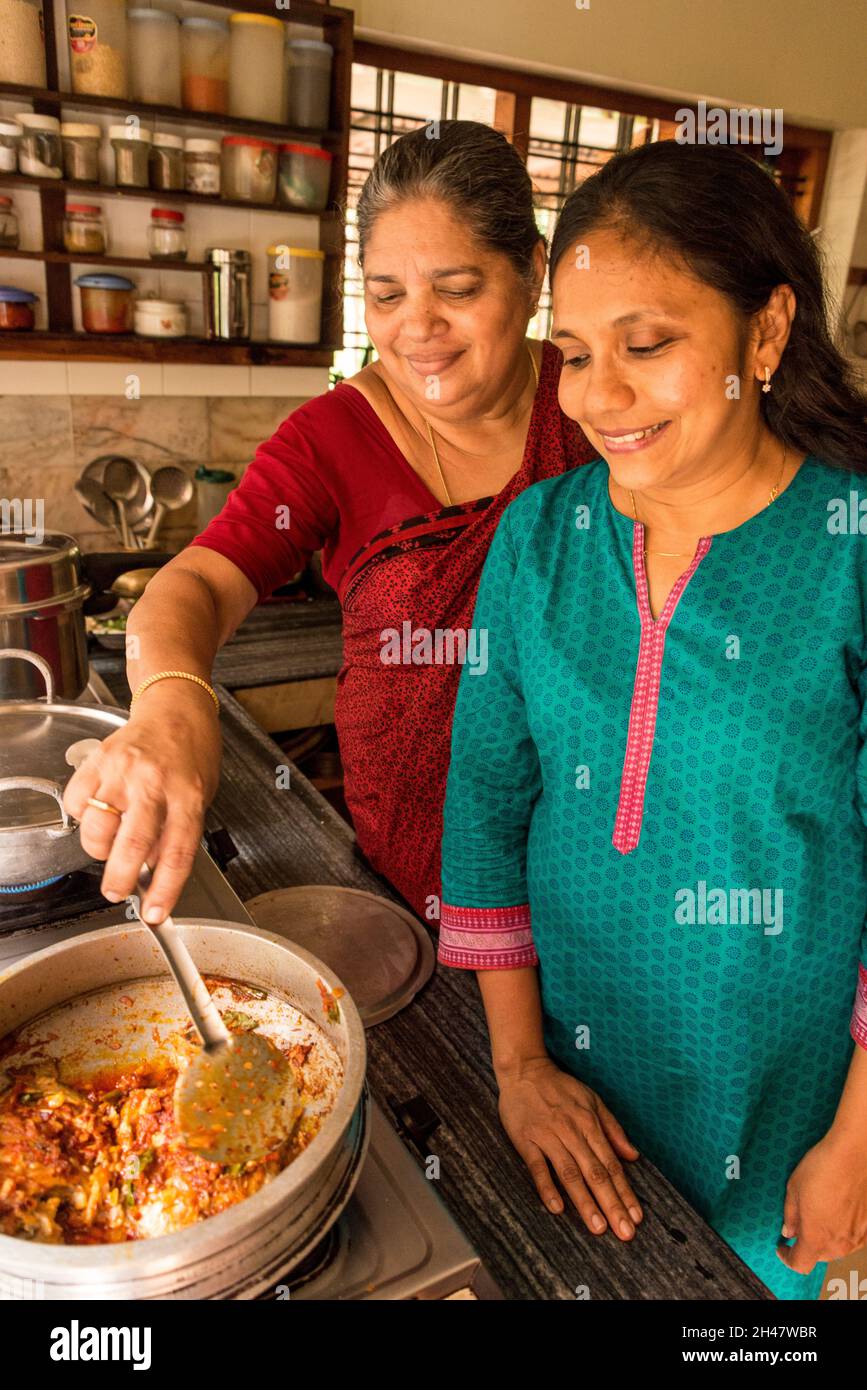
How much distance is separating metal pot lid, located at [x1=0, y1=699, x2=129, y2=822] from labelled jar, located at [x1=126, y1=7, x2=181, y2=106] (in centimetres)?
197

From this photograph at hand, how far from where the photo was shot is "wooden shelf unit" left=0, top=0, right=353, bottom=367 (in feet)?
7.52

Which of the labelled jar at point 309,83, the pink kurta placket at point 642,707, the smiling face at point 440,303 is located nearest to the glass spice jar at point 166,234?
the labelled jar at point 309,83

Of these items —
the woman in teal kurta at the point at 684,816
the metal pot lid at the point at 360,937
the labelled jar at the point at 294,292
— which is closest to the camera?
the woman in teal kurta at the point at 684,816

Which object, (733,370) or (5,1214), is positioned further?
(733,370)

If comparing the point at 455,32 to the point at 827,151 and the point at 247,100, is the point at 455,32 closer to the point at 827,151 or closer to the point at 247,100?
the point at 247,100

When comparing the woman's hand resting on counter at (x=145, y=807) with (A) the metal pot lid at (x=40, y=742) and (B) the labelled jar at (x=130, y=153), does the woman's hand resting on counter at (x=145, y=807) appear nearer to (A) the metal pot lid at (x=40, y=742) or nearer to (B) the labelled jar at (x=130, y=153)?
(A) the metal pot lid at (x=40, y=742)

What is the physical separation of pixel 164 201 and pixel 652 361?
2126 mm

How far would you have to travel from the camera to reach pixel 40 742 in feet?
3.51

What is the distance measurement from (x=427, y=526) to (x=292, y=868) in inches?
20.2

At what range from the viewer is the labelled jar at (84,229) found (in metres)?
2.39

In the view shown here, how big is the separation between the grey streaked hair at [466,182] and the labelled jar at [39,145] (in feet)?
5.08

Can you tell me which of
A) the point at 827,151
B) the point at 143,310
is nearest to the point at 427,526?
the point at 143,310

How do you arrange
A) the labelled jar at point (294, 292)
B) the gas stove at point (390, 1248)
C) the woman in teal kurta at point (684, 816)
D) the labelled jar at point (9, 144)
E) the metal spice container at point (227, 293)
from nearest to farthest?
the gas stove at point (390, 1248) → the woman in teal kurta at point (684, 816) → the labelled jar at point (9, 144) → the metal spice container at point (227, 293) → the labelled jar at point (294, 292)

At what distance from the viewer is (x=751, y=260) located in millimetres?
847
